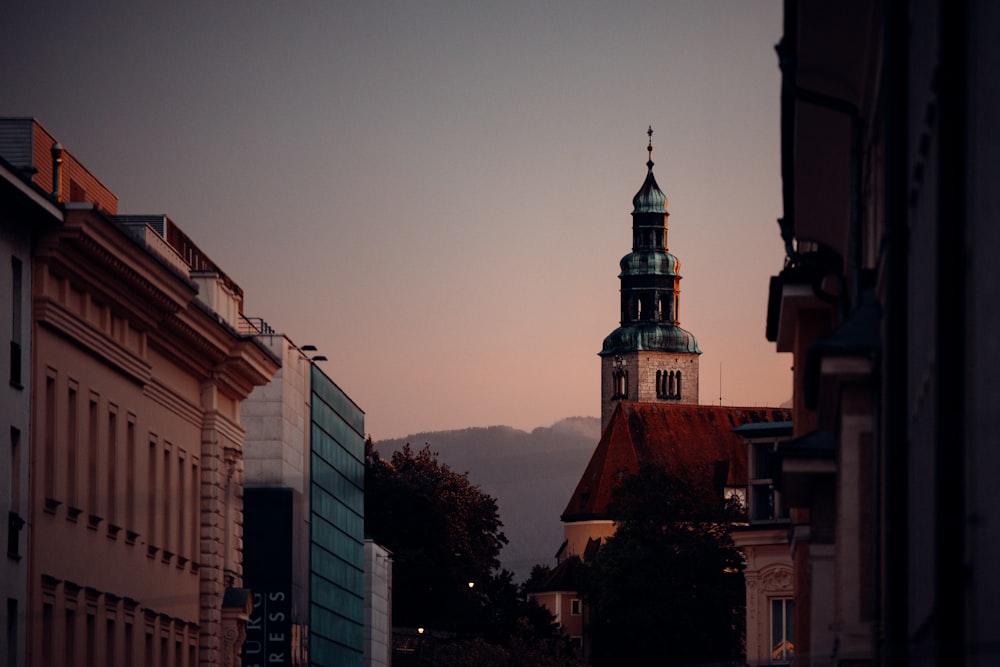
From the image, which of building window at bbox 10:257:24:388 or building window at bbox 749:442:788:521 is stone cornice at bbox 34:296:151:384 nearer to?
building window at bbox 10:257:24:388

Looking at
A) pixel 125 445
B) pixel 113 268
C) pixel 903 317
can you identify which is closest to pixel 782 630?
pixel 125 445

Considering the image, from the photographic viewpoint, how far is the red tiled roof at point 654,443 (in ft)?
603

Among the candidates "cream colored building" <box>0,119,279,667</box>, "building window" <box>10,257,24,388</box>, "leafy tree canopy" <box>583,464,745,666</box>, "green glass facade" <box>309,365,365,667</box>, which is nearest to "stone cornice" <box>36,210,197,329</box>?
"cream colored building" <box>0,119,279,667</box>

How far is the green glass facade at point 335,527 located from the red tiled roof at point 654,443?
79.0 m

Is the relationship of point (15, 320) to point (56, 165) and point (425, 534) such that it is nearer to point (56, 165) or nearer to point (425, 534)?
point (56, 165)

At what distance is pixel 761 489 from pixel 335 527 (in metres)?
45.2

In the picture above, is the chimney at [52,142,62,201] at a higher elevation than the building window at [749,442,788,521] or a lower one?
higher

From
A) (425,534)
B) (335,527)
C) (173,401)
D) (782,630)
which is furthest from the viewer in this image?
(425,534)

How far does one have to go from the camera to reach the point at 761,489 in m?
49.4

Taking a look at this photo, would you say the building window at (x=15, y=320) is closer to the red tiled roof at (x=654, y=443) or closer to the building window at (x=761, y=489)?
the building window at (x=761, y=489)

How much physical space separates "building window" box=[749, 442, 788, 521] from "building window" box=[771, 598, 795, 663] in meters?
2.11

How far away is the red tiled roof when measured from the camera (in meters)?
184

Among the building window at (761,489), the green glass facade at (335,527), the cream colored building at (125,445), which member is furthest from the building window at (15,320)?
the green glass facade at (335,527)

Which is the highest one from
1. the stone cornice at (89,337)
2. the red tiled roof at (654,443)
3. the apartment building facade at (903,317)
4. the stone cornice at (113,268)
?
the red tiled roof at (654,443)
